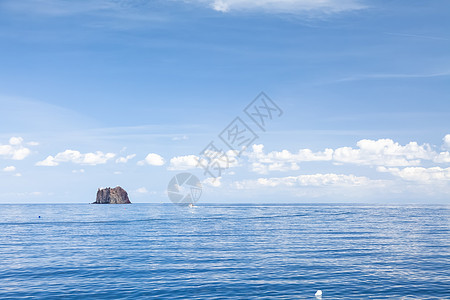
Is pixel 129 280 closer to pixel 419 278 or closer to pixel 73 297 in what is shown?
pixel 73 297

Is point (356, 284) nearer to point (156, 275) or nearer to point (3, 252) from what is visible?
point (156, 275)

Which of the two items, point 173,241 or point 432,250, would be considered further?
point 173,241

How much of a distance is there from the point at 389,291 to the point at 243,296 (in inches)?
548

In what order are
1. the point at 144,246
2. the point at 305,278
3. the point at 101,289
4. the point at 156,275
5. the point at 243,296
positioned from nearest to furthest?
the point at 243,296 → the point at 101,289 → the point at 305,278 → the point at 156,275 → the point at 144,246

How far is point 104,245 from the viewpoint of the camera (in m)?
66.7

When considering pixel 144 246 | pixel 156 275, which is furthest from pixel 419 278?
pixel 144 246

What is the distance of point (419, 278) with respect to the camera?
129 ft

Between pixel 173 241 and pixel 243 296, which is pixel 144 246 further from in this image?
pixel 243 296

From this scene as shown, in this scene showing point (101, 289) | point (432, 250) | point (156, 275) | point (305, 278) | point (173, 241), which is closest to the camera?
point (101, 289)

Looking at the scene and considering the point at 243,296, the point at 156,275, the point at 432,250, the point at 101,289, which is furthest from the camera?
the point at 432,250

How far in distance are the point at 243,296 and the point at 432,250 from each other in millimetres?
40139

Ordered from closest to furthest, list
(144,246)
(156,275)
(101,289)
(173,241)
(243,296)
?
1. (243,296)
2. (101,289)
3. (156,275)
4. (144,246)
5. (173,241)

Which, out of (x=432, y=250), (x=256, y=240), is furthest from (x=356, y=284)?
(x=256, y=240)

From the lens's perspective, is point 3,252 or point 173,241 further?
point 173,241
